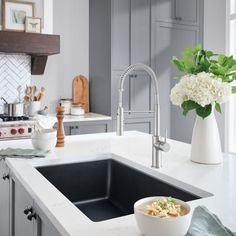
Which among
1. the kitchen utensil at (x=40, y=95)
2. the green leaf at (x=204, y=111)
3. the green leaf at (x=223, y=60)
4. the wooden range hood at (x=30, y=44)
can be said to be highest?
the wooden range hood at (x=30, y=44)

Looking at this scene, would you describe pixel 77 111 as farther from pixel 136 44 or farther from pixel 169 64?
pixel 169 64

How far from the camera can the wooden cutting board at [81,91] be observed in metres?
4.07

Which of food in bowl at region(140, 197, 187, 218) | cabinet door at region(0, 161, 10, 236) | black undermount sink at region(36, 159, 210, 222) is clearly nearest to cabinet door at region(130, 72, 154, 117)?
black undermount sink at region(36, 159, 210, 222)

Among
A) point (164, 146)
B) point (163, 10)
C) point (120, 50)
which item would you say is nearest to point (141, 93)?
point (120, 50)

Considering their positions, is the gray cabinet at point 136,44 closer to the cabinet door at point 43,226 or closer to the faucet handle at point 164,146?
the faucet handle at point 164,146

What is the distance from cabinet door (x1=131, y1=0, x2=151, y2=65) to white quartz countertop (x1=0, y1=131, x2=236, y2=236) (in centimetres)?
181

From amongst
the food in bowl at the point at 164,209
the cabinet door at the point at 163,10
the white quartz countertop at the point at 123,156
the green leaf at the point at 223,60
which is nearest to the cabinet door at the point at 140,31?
the cabinet door at the point at 163,10

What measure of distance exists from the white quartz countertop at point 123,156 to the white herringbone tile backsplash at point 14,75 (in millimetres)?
1891

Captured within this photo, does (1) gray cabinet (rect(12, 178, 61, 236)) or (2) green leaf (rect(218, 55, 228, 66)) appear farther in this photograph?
(2) green leaf (rect(218, 55, 228, 66))

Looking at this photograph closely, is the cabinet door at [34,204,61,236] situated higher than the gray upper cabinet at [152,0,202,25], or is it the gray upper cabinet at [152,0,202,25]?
the gray upper cabinet at [152,0,202,25]

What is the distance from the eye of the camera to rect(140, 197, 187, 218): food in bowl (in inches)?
28.4

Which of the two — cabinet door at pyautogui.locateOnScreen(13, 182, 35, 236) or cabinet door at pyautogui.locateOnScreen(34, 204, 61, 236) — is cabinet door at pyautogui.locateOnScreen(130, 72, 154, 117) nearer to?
cabinet door at pyautogui.locateOnScreen(13, 182, 35, 236)

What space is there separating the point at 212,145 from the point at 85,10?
324 centimetres

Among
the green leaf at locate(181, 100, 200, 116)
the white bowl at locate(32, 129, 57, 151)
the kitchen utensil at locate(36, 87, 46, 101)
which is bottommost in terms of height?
the white bowl at locate(32, 129, 57, 151)
